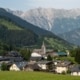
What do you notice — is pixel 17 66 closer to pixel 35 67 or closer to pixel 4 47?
pixel 35 67

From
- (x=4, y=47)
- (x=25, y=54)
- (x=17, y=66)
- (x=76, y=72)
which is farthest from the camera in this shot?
(x=4, y=47)

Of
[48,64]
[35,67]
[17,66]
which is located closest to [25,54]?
[48,64]

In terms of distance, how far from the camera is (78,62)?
105438 millimetres

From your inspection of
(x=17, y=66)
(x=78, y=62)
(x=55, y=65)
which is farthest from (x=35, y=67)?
(x=78, y=62)

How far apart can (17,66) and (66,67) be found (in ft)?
52.5

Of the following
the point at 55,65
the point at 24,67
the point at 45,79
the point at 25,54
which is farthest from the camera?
the point at 25,54

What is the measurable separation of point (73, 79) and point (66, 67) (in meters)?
62.1

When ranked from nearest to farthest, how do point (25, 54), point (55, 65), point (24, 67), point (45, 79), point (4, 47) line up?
point (45, 79)
point (24, 67)
point (55, 65)
point (25, 54)
point (4, 47)

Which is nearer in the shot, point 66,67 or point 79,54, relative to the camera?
point 66,67

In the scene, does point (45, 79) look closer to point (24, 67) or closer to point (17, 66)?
point (24, 67)

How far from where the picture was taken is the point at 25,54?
14088 cm

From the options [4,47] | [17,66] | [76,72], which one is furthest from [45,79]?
[4,47]

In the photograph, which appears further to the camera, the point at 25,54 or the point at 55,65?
the point at 25,54

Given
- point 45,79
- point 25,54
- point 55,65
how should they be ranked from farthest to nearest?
point 25,54 → point 55,65 → point 45,79
